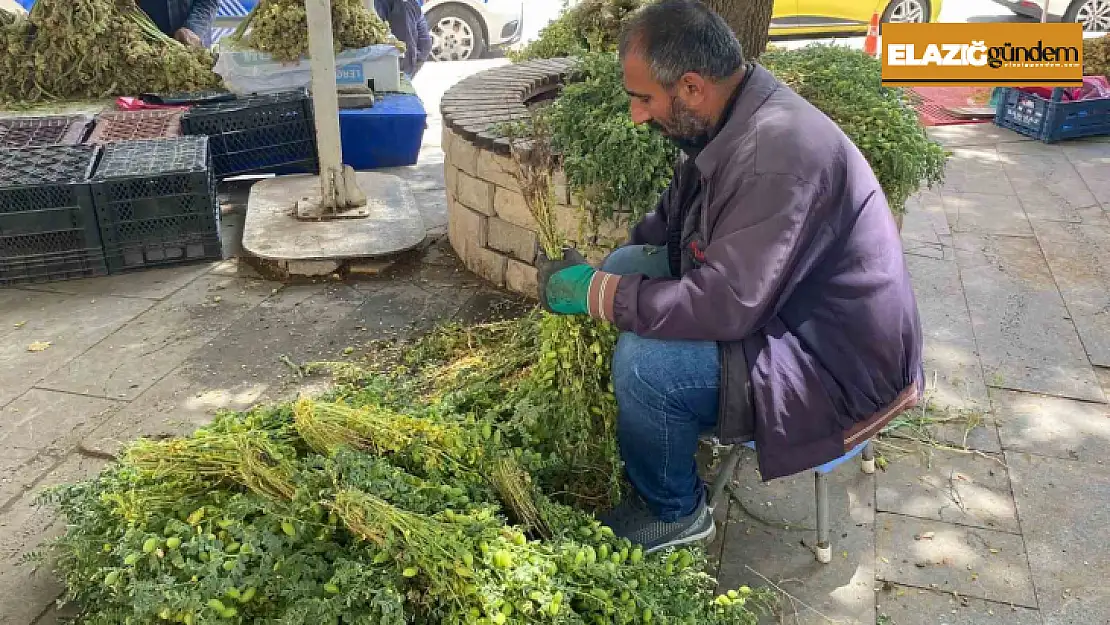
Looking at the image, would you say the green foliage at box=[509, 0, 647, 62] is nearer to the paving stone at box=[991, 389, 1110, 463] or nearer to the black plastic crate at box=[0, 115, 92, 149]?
the paving stone at box=[991, 389, 1110, 463]

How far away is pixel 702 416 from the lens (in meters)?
2.43

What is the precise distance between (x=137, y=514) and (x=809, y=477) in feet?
6.85

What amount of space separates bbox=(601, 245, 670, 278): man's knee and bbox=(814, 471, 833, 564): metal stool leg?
76 centimetres

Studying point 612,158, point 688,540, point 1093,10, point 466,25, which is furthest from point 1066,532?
point 1093,10

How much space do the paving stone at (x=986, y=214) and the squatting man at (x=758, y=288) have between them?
3479mm

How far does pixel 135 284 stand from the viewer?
4742 mm

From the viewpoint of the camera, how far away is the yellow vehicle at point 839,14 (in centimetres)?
1195

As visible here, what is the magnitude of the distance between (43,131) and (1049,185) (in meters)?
6.47

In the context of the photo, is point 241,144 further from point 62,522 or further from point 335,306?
point 62,522

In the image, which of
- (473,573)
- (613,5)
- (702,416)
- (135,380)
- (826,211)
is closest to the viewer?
(473,573)

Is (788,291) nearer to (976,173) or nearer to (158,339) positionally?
(158,339)

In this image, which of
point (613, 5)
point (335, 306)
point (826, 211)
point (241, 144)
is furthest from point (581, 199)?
point (241, 144)

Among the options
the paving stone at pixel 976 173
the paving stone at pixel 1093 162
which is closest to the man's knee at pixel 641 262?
the paving stone at pixel 976 173

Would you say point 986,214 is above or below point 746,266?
below
